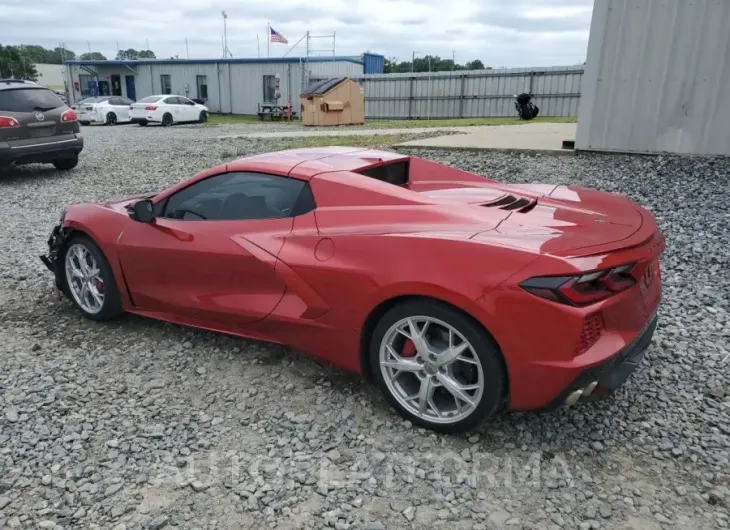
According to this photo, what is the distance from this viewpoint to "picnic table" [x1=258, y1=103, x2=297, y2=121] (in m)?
29.8

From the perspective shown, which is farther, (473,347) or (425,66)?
(425,66)

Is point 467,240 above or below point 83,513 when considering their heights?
above

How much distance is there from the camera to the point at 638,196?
23.0 feet

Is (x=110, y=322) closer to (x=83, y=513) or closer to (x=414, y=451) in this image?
(x=83, y=513)

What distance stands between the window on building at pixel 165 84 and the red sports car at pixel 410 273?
3685 centimetres

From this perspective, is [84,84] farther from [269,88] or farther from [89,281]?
[89,281]

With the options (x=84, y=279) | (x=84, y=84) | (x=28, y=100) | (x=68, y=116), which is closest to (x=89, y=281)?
(x=84, y=279)

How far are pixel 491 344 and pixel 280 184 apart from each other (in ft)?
5.21

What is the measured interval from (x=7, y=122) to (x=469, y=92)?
2159 centimetres

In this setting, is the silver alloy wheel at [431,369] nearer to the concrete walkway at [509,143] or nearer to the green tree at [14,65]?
the concrete walkway at [509,143]

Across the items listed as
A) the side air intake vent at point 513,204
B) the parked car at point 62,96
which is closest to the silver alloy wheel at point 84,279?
the side air intake vent at point 513,204

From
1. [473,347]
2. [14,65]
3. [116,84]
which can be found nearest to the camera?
[473,347]

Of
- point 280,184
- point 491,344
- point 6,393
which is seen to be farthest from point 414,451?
point 6,393

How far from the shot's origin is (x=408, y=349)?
2938 mm
